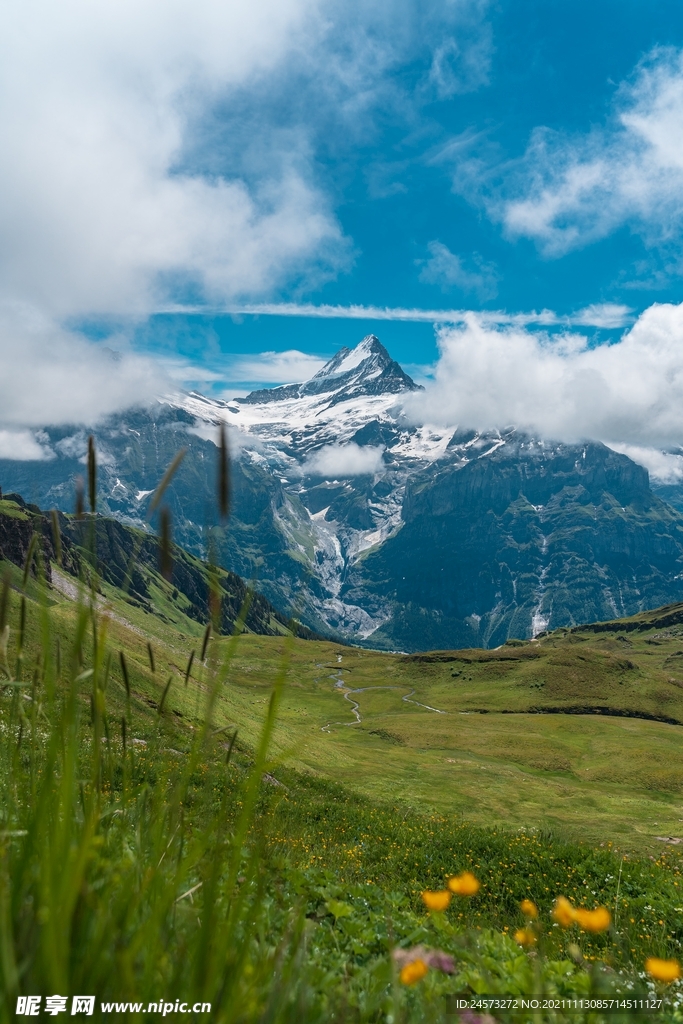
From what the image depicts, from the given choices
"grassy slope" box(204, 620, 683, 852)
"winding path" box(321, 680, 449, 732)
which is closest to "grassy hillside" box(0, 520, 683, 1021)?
"grassy slope" box(204, 620, 683, 852)

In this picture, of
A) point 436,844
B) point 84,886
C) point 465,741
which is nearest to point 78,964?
point 84,886

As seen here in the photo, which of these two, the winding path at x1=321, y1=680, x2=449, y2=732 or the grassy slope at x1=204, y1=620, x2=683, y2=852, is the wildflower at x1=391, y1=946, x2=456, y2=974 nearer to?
the grassy slope at x1=204, y1=620, x2=683, y2=852

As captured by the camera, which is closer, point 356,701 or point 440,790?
point 440,790

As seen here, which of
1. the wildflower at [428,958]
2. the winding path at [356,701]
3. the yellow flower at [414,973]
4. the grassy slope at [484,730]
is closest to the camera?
the yellow flower at [414,973]

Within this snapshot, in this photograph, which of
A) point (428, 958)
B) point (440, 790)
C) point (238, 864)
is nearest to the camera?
point (238, 864)

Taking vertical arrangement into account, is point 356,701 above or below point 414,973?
below

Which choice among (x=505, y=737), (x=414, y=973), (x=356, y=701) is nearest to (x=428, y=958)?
(x=414, y=973)

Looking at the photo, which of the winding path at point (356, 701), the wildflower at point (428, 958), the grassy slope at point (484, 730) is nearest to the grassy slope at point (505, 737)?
the grassy slope at point (484, 730)

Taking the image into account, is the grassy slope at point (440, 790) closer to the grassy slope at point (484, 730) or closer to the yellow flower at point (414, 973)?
the grassy slope at point (484, 730)

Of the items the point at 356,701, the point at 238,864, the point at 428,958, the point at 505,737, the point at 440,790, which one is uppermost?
the point at 238,864

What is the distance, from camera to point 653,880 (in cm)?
1355

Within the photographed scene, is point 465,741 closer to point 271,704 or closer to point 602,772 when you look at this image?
point 602,772

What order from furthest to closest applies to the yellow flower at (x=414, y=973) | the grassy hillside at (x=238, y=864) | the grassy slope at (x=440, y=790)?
the grassy slope at (x=440, y=790) → the grassy hillside at (x=238, y=864) → the yellow flower at (x=414, y=973)

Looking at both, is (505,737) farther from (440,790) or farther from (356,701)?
(356,701)
